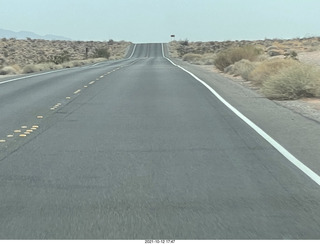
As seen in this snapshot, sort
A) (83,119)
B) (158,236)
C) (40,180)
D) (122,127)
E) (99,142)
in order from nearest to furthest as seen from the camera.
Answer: (158,236)
(40,180)
(99,142)
(122,127)
(83,119)

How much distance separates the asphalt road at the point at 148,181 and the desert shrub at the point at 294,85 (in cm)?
562

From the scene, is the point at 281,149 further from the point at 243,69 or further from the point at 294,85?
the point at 243,69

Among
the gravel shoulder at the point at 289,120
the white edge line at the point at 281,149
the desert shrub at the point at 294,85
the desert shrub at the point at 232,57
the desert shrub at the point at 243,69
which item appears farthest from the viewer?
the desert shrub at the point at 232,57

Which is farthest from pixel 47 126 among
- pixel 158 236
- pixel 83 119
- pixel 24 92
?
pixel 24 92

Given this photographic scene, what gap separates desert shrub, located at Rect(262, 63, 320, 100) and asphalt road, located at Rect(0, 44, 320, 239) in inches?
221

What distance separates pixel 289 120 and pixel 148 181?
659 centimetres

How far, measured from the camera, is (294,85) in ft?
58.2

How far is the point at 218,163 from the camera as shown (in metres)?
7.78

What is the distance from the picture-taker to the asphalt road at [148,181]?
16.5 feet

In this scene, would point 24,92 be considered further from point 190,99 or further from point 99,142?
point 99,142

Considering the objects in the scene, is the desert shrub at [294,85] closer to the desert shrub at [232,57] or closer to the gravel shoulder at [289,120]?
the gravel shoulder at [289,120]

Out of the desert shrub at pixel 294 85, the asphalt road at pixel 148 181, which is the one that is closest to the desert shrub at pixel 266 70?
the desert shrub at pixel 294 85

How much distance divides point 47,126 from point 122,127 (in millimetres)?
1794

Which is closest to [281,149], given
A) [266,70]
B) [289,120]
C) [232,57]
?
[289,120]
